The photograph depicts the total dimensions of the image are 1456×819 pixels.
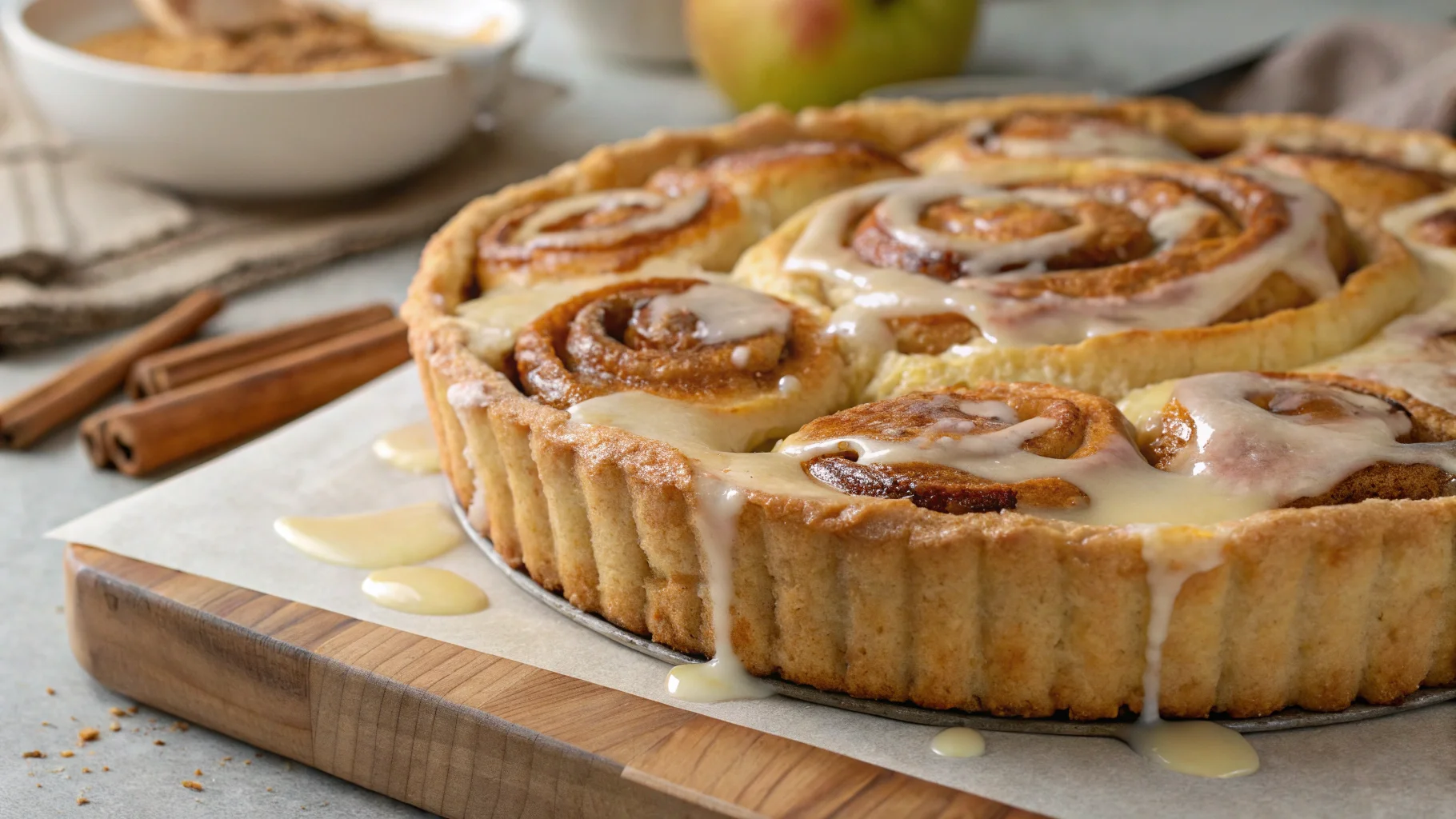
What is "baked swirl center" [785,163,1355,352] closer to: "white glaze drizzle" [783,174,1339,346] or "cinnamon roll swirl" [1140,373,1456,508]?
"white glaze drizzle" [783,174,1339,346]

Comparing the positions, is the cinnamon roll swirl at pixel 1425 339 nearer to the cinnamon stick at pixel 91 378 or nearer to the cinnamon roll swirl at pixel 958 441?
the cinnamon roll swirl at pixel 958 441

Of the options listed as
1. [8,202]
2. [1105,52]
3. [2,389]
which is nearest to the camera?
[2,389]

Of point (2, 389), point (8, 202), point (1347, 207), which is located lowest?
point (2, 389)

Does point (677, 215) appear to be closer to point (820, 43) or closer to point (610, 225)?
point (610, 225)

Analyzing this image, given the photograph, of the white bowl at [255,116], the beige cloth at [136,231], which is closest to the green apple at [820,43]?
the beige cloth at [136,231]

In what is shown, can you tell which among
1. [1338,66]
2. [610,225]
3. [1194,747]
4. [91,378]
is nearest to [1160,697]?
[1194,747]

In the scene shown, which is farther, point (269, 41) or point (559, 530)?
point (269, 41)

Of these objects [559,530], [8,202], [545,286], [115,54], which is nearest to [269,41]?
[115,54]

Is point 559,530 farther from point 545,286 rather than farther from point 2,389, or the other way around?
point 2,389
